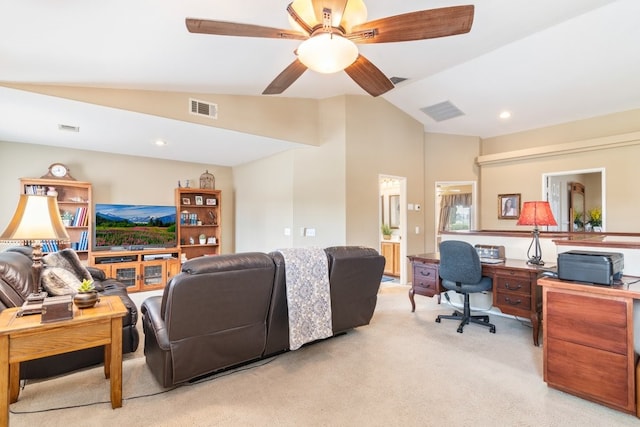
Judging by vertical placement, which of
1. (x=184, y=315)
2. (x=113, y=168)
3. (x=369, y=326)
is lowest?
(x=369, y=326)

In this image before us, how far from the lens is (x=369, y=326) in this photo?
340 centimetres

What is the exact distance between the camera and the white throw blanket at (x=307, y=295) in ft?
8.00

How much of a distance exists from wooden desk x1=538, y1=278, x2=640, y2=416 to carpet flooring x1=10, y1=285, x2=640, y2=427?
11cm

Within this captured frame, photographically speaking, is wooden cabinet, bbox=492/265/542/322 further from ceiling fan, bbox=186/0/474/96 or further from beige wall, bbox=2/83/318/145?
beige wall, bbox=2/83/318/145

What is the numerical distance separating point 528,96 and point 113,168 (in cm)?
689

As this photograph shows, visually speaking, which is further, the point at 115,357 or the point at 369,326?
the point at 369,326

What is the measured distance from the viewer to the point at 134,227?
17.2ft

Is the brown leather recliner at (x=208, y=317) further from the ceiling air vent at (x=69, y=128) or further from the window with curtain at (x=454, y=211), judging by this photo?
the window with curtain at (x=454, y=211)

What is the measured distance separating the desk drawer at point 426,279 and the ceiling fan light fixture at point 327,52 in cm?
259

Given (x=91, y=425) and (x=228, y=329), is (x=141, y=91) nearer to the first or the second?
(x=228, y=329)

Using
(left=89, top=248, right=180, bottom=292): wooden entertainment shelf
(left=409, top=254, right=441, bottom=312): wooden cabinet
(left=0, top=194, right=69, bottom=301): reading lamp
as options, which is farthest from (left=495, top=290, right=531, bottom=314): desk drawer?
(left=89, top=248, right=180, bottom=292): wooden entertainment shelf

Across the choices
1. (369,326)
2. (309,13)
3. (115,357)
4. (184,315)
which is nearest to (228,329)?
(184,315)

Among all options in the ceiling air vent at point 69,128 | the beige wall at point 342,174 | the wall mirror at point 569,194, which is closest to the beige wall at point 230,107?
the beige wall at point 342,174

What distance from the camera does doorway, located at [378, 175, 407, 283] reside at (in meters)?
5.57
